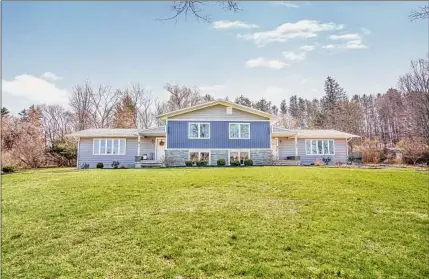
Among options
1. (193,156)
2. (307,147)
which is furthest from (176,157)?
(307,147)

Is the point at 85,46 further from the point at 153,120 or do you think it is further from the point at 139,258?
the point at 153,120

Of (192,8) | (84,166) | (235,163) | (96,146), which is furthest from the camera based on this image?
(96,146)

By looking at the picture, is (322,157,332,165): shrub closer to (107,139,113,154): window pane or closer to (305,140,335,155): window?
(305,140,335,155): window

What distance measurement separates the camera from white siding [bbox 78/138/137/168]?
23.9m

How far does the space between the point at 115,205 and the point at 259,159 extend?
15.2 m

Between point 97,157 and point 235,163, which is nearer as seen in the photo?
point 235,163

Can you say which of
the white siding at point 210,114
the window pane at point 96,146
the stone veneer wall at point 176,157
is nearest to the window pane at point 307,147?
the white siding at point 210,114

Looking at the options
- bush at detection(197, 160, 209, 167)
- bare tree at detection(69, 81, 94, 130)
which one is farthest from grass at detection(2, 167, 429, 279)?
bare tree at detection(69, 81, 94, 130)

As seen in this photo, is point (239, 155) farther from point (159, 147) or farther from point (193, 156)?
point (159, 147)

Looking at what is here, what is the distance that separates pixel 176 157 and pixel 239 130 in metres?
4.99

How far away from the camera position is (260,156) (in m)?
22.4

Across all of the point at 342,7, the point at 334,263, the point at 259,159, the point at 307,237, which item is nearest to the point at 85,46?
the point at 342,7

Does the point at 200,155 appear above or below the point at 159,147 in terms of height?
below

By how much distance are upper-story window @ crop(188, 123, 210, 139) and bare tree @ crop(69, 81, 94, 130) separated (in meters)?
22.8
